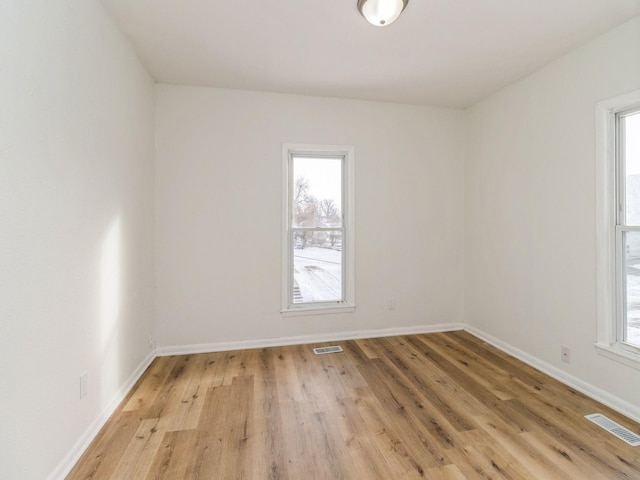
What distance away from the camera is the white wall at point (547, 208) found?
2.29 metres

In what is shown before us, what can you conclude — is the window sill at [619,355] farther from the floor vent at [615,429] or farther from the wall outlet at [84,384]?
the wall outlet at [84,384]

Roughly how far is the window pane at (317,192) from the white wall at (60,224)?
1609mm

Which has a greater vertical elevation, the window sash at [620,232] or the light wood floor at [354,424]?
the window sash at [620,232]

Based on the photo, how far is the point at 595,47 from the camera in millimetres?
2314

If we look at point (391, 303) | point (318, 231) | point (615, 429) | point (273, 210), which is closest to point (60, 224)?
point (273, 210)

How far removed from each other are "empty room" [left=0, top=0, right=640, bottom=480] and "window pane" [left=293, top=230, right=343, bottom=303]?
0.02 metres

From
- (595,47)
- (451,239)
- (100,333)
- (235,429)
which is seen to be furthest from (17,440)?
(595,47)

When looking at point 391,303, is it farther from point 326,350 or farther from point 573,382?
point 573,382

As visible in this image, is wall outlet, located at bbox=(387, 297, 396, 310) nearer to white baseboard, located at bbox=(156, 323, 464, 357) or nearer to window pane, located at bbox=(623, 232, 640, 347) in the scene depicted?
white baseboard, located at bbox=(156, 323, 464, 357)

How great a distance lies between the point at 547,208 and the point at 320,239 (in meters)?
2.17

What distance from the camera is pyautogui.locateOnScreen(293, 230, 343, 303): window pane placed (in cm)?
348

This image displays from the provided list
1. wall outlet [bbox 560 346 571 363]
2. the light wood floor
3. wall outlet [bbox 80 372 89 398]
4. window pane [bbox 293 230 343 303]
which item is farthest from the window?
wall outlet [bbox 560 346 571 363]

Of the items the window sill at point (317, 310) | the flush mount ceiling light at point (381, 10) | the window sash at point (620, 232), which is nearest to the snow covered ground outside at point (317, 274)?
the window sill at point (317, 310)

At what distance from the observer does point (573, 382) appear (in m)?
2.47
